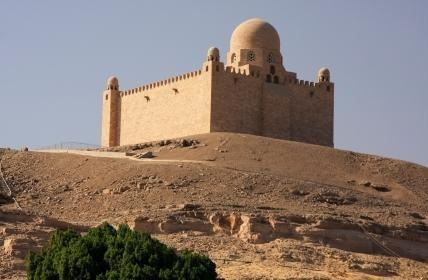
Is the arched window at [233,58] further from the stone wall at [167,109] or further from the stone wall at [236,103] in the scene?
the stone wall at [167,109]

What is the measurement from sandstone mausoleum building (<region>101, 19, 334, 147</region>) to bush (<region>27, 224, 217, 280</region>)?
20.2 meters

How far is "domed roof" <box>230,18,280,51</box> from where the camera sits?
44.7 m

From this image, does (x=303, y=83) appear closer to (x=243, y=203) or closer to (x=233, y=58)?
Answer: (x=233, y=58)

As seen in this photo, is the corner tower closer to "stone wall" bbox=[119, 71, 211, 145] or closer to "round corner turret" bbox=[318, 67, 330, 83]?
"stone wall" bbox=[119, 71, 211, 145]

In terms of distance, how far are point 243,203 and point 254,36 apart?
49.4ft

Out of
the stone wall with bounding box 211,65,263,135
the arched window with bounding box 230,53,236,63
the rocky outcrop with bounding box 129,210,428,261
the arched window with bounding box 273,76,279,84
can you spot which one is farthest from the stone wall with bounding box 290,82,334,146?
the rocky outcrop with bounding box 129,210,428,261

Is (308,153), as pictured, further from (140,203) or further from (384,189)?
(140,203)

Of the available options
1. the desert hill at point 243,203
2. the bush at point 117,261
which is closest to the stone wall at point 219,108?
the desert hill at point 243,203

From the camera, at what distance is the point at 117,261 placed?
21094 mm

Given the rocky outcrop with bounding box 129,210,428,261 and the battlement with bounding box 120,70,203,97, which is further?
the battlement with bounding box 120,70,203,97

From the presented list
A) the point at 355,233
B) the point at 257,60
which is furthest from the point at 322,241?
the point at 257,60

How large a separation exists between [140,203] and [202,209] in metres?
2.29

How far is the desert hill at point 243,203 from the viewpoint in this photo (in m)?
26.3

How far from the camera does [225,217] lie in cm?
2848
